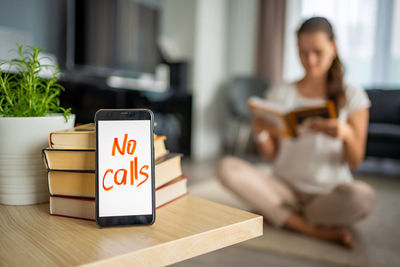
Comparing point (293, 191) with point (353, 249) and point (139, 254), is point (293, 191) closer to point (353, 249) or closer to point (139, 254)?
point (353, 249)

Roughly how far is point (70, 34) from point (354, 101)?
1831mm

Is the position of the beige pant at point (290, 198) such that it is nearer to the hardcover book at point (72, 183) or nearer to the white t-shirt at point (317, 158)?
the white t-shirt at point (317, 158)

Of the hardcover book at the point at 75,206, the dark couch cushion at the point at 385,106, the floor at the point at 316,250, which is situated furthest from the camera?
the dark couch cushion at the point at 385,106

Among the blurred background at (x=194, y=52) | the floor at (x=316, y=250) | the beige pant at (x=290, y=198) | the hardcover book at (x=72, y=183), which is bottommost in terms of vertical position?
the floor at (x=316, y=250)

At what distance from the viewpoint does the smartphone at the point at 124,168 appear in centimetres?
46

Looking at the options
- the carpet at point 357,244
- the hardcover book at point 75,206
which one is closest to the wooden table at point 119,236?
the hardcover book at point 75,206

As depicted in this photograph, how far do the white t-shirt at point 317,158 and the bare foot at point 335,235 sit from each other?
0.15 m

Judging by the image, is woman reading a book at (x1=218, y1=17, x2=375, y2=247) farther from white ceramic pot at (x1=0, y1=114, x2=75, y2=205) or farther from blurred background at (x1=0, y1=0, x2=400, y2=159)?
blurred background at (x1=0, y1=0, x2=400, y2=159)

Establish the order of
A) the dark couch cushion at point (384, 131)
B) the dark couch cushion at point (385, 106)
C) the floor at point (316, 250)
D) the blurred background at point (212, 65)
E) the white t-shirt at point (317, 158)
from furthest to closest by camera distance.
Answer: the dark couch cushion at point (385, 106) < the dark couch cushion at point (384, 131) < the blurred background at point (212, 65) < the white t-shirt at point (317, 158) < the floor at point (316, 250)

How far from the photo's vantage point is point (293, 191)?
1.49 m

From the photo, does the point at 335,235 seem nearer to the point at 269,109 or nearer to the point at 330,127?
the point at 330,127

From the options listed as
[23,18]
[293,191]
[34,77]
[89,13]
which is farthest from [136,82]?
[34,77]

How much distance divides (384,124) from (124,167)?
3.11m

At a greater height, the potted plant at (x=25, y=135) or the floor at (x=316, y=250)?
the potted plant at (x=25, y=135)
